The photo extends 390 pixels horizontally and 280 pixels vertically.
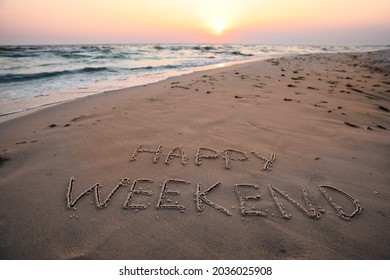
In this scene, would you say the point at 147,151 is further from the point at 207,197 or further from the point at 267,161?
the point at 267,161

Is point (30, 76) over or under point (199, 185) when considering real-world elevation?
under

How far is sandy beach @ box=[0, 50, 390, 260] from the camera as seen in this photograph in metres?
1.68

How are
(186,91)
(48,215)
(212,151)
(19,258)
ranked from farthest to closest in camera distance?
(186,91), (212,151), (48,215), (19,258)

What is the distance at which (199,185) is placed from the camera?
2.26 metres

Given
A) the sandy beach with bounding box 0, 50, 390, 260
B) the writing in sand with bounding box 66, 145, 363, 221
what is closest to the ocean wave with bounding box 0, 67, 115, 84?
the sandy beach with bounding box 0, 50, 390, 260

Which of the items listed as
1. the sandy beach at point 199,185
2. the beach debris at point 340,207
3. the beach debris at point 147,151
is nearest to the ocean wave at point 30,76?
the sandy beach at point 199,185

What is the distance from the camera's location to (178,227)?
1809 millimetres

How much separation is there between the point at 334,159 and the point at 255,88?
355 centimetres

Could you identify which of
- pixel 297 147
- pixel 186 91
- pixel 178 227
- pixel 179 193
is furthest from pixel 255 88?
pixel 178 227

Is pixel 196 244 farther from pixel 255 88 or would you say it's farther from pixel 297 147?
pixel 255 88

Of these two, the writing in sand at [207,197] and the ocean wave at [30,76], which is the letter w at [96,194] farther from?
the ocean wave at [30,76]

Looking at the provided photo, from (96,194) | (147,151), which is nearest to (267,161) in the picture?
(147,151)

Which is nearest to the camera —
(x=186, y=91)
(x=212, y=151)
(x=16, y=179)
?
(x=16, y=179)

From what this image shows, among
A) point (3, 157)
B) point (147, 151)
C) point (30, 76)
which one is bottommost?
point (30, 76)
